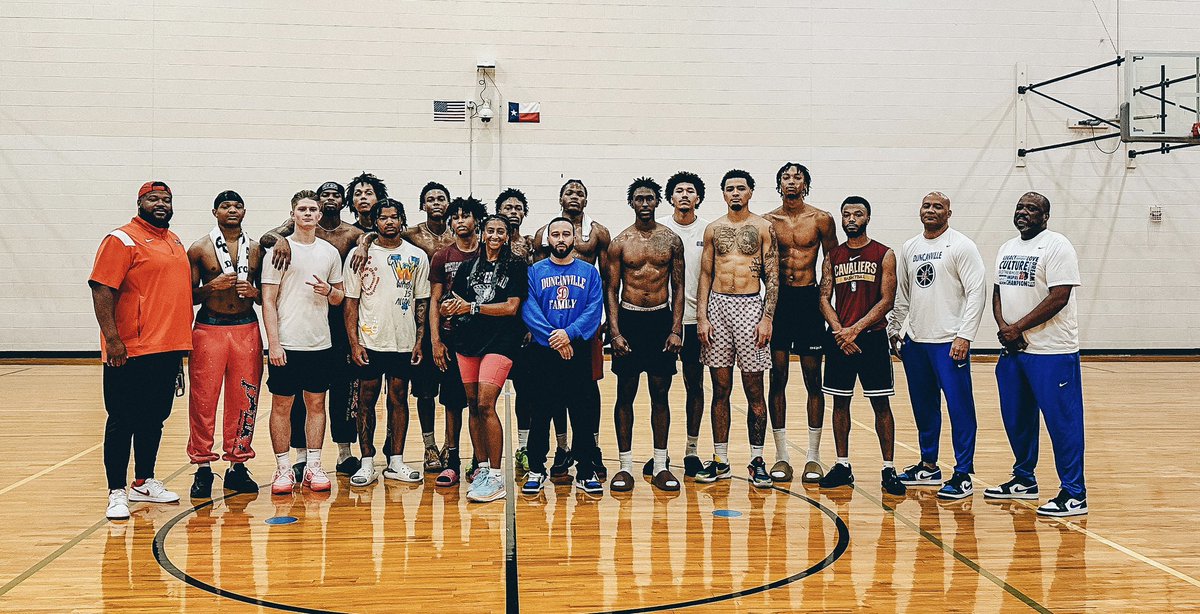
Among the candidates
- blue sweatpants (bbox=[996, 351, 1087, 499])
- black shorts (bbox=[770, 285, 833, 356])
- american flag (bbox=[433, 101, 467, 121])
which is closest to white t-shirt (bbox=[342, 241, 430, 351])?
black shorts (bbox=[770, 285, 833, 356])

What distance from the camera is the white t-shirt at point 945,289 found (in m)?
5.38

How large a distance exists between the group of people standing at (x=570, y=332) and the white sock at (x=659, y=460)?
15 millimetres

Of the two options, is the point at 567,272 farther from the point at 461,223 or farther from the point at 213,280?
the point at 213,280

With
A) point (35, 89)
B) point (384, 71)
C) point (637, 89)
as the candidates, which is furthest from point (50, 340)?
point (637, 89)

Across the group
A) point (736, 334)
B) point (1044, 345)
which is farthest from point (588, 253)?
point (1044, 345)

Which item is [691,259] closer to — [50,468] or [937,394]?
[937,394]

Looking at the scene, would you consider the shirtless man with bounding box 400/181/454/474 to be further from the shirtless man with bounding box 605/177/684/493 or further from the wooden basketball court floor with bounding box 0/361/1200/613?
the shirtless man with bounding box 605/177/684/493

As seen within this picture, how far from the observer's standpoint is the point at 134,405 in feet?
16.4

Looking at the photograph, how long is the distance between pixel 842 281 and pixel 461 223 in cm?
237

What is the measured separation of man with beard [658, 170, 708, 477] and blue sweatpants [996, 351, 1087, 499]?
70.9 inches

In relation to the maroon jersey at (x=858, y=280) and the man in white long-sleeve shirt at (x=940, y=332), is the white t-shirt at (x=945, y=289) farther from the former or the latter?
the maroon jersey at (x=858, y=280)

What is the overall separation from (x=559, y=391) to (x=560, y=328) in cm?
38

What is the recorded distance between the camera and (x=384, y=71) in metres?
12.6

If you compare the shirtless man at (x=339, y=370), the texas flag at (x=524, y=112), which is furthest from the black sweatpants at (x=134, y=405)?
the texas flag at (x=524, y=112)
